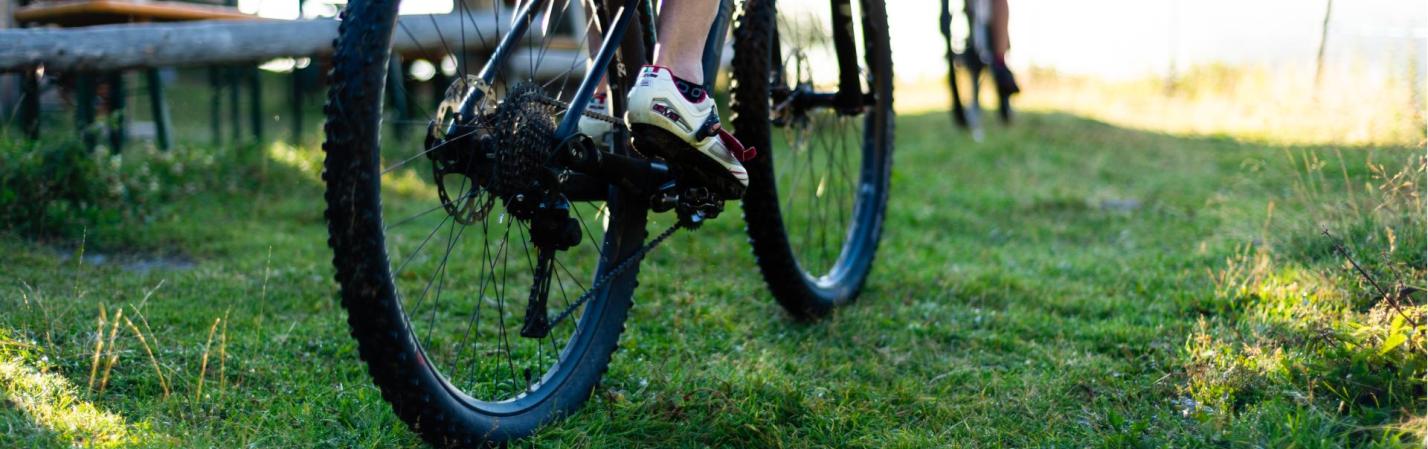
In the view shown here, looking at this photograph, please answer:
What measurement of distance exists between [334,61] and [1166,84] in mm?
9566

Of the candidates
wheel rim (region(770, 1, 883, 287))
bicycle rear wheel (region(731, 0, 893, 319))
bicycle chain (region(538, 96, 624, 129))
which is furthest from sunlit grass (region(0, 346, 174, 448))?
wheel rim (region(770, 1, 883, 287))

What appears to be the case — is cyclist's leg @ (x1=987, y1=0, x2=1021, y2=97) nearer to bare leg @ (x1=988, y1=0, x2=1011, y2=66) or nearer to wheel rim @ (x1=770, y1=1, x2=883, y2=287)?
bare leg @ (x1=988, y1=0, x2=1011, y2=66)

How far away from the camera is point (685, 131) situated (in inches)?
90.0

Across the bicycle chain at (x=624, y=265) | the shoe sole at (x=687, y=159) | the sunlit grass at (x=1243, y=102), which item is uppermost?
the shoe sole at (x=687, y=159)

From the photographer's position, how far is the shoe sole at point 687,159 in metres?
2.29

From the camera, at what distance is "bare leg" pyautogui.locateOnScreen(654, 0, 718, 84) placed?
235 centimetres

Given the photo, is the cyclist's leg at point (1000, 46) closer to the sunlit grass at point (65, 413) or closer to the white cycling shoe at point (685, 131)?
the white cycling shoe at point (685, 131)

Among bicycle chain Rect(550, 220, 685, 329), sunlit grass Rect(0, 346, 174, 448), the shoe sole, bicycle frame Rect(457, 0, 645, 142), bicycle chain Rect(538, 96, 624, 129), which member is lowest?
sunlit grass Rect(0, 346, 174, 448)

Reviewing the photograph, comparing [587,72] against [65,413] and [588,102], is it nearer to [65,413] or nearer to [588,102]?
[588,102]

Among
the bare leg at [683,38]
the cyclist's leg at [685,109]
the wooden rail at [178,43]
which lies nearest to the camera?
the cyclist's leg at [685,109]

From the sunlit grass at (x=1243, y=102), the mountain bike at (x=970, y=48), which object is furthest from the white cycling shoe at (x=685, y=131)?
the mountain bike at (x=970, y=48)

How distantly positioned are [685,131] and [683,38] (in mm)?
216

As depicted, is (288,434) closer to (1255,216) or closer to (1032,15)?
(1255,216)

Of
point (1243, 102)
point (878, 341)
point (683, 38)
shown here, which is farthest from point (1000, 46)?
point (683, 38)
